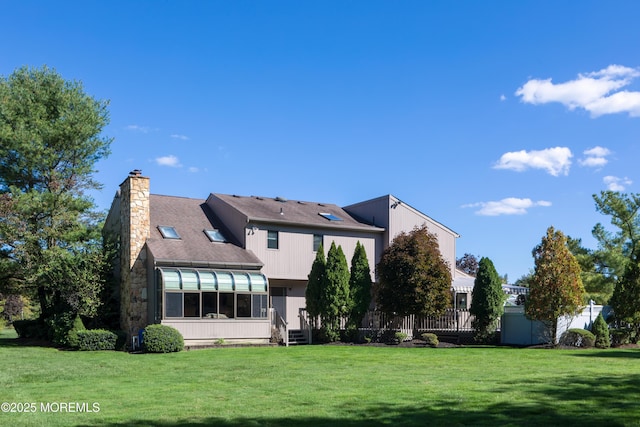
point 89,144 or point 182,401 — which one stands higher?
point 89,144

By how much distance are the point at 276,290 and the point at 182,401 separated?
21564mm

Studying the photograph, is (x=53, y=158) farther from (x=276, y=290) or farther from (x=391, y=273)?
(x=391, y=273)

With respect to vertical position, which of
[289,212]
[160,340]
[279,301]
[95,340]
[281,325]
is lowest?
[95,340]

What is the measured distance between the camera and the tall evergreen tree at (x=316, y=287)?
2941cm

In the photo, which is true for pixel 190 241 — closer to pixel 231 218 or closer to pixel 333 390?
pixel 231 218

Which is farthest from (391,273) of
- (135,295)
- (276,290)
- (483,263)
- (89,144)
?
(89,144)

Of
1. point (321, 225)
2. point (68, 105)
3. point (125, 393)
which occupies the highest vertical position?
point (68, 105)

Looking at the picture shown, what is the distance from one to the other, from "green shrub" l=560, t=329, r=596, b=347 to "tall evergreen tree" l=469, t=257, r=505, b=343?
3214 mm

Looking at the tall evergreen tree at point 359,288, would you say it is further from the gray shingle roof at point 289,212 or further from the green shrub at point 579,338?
the green shrub at point 579,338

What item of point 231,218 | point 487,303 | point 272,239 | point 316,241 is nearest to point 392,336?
point 487,303

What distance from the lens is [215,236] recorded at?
31219 millimetres

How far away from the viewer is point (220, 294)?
27891 mm

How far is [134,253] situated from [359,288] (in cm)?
1048

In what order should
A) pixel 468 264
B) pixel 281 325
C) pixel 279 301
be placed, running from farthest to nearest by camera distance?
pixel 468 264 → pixel 279 301 → pixel 281 325
